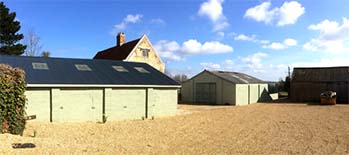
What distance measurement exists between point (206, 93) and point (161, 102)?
41.7 feet

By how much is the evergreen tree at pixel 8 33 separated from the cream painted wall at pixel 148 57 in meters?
11.4

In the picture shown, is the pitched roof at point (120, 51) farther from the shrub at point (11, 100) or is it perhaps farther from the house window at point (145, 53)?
the shrub at point (11, 100)

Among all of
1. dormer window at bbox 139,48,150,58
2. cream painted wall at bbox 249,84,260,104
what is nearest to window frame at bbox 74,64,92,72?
dormer window at bbox 139,48,150,58

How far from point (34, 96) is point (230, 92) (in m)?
18.7

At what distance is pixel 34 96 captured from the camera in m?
13.2

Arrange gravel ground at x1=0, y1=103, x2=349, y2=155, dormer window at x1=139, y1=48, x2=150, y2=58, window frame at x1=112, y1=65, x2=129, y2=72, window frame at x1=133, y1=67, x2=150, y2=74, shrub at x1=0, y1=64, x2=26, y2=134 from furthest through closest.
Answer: dormer window at x1=139, y1=48, x2=150, y2=58
window frame at x1=133, y1=67, x2=150, y2=74
window frame at x1=112, y1=65, x2=129, y2=72
shrub at x1=0, y1=64, x2=26, y2=134
gravel ground at x1=0, y1=103, x2=349, y2=155

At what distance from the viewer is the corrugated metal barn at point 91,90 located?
44.7 ft

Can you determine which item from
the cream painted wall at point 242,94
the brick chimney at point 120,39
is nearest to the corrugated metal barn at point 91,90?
the cream painted wall at point 242,94

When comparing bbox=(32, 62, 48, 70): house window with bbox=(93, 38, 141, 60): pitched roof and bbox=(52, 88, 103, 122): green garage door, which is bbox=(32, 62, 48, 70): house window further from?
bbox=(93, 38, 141, 60): pitched roof

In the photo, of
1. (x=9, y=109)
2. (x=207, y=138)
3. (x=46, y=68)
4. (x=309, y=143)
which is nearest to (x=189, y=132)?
(x=207, y=138)

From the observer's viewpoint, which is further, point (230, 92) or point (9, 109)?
point (230, 92)

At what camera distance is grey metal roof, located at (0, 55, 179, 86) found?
14320mm

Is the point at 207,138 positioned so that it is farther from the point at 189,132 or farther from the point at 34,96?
the point at 34,96

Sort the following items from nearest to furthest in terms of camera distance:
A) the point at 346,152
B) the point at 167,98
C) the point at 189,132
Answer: the point at 346,152 < the point at 189,132 < the point at 167,98
